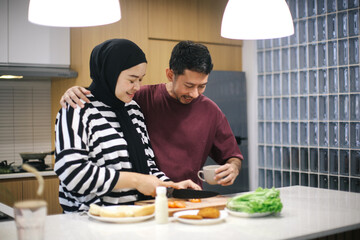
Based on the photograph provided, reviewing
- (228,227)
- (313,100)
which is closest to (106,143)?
(228,227)

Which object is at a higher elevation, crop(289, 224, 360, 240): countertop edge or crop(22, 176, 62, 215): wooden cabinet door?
crop(289, 224, 360, 240): countertop edge

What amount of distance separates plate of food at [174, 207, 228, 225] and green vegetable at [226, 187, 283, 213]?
0.25ft

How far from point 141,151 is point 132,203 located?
231 mm

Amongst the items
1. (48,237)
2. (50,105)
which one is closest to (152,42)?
(50,105)

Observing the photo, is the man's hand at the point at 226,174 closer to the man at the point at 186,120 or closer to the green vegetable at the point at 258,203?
the man at the point at 186,120

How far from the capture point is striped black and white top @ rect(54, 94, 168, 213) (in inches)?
65.8

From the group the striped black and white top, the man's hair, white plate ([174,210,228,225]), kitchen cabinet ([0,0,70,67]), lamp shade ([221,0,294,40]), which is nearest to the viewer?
white plate ([174,210,228,225])

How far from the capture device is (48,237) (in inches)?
54.9

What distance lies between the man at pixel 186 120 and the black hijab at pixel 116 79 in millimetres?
343

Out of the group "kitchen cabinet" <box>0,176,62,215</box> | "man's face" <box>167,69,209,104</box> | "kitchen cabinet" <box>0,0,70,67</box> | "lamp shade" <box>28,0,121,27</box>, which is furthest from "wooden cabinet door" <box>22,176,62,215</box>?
"lamp shade" <box>28,0,121,27</box>

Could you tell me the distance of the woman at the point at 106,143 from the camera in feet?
5.53

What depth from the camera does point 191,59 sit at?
2234 millimetres

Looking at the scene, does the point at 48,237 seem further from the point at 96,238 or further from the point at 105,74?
the point at 105,74

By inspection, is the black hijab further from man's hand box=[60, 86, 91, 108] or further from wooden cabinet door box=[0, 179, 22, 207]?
wooden cabinet door box=[0, 179, 22, 207]
